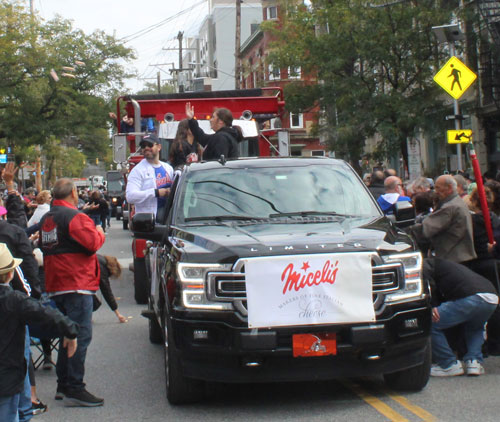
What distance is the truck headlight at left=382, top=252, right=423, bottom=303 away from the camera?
660 cm

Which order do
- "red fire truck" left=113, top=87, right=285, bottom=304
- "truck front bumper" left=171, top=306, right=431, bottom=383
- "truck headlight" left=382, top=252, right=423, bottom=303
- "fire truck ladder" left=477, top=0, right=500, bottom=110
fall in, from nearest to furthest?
"truck front bumper" left=171, top=306, right=431, bottom=383, "truck headlight" left=382, top=252, right=423, bottom=303, "red fire truck" left=113, top=87, right=285, bottom=304, "fire truck ladder" left=477, top=0, right=500, bottom=110

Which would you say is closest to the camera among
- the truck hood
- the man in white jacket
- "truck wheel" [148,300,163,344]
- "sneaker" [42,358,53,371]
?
the truck hood

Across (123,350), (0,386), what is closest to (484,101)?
(123,350)

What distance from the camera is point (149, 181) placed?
36.9 ft

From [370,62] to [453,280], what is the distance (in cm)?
2055

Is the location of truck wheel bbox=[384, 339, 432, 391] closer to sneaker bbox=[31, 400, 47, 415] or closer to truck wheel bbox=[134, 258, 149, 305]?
sneaker bbox=[31, 400, 47, 415]

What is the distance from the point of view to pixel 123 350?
384 inches

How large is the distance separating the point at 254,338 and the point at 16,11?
130 feet

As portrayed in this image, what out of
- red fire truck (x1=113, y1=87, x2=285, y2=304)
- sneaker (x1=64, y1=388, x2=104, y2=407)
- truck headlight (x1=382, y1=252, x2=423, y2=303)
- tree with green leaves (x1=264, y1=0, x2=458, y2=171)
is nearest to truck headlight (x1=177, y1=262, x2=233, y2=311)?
truck headlight (x1=382, y1=252, x2=423, y2=303)

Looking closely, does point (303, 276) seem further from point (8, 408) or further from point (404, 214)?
point (8, 408)

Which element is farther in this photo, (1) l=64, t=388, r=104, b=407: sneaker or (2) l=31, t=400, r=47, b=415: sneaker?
(1) l=64, t=388, r=104, b=407: sneaker

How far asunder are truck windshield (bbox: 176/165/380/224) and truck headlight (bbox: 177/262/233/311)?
106 cm

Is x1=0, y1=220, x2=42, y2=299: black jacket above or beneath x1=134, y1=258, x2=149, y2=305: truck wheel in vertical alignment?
above

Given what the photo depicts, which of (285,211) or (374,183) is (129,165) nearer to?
(374,183)
